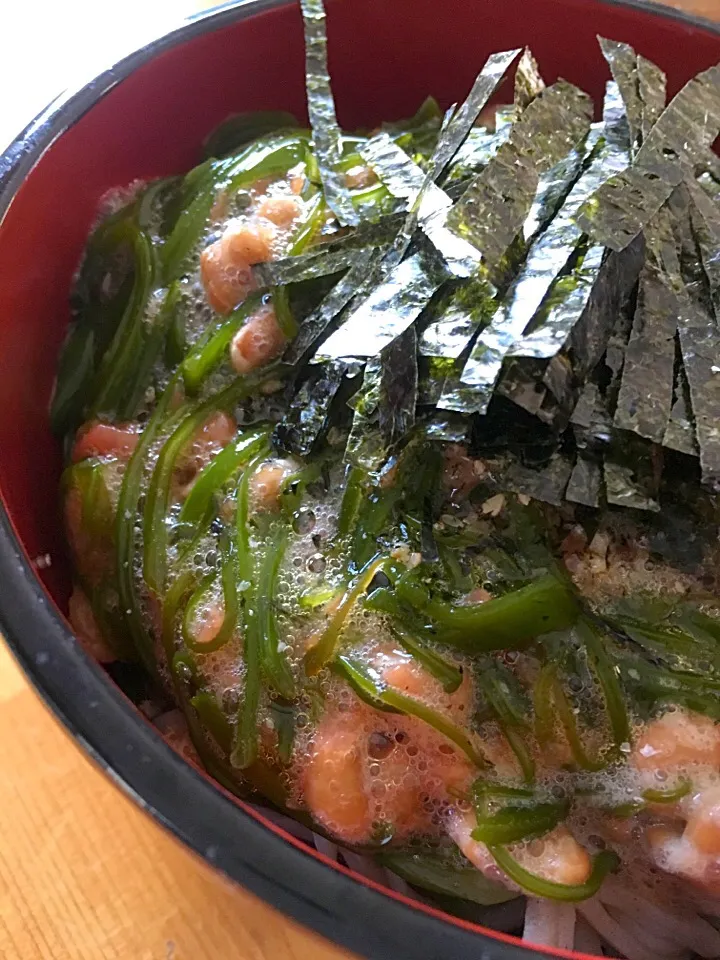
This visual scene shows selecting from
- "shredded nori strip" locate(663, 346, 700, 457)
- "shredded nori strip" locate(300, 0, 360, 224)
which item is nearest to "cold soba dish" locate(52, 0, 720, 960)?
"shredded nori strip" locate(663, 346, 700, 457)

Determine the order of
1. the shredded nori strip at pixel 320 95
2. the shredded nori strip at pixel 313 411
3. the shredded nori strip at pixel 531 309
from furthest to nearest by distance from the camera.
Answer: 1. the shredded nori strip at pixel 320 95
2. the shredded nori strip at pixel 313 411
3. the shredded nori strip at pixel 531 309

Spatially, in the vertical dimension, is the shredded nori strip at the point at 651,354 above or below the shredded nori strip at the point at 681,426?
above

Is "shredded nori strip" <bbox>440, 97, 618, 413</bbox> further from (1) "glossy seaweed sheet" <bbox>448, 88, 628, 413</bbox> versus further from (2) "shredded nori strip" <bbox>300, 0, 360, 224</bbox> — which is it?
(2) "shredded nori strip" <bbox>300, 0, 360, 224</bbox>

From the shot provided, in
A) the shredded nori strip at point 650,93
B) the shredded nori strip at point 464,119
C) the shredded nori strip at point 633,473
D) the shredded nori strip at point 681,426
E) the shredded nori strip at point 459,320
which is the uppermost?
the shredded nori strip at point 464,119

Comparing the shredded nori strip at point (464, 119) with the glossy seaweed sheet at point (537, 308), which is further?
the shredded nori strip at point (464, 119)

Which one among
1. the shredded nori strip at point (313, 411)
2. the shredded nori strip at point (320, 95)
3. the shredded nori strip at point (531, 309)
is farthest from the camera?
the shredded nori strip at point (320, 95)

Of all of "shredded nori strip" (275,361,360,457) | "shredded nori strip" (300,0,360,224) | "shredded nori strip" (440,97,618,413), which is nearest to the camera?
"shredded nori strip" (440,97,618,413)

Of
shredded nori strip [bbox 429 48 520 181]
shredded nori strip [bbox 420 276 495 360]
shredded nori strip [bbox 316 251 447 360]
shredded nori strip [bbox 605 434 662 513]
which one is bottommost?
shredded nori strip [bbox 605 434 662 513]

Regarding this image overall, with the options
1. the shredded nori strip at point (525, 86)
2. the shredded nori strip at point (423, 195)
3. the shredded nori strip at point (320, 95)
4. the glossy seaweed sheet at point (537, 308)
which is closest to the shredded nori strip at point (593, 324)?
the glossy seaweed sheet at point (537, 308)

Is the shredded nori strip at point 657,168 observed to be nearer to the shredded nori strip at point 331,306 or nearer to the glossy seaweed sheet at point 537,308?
the glossy seaweed sheet at point 537,308
